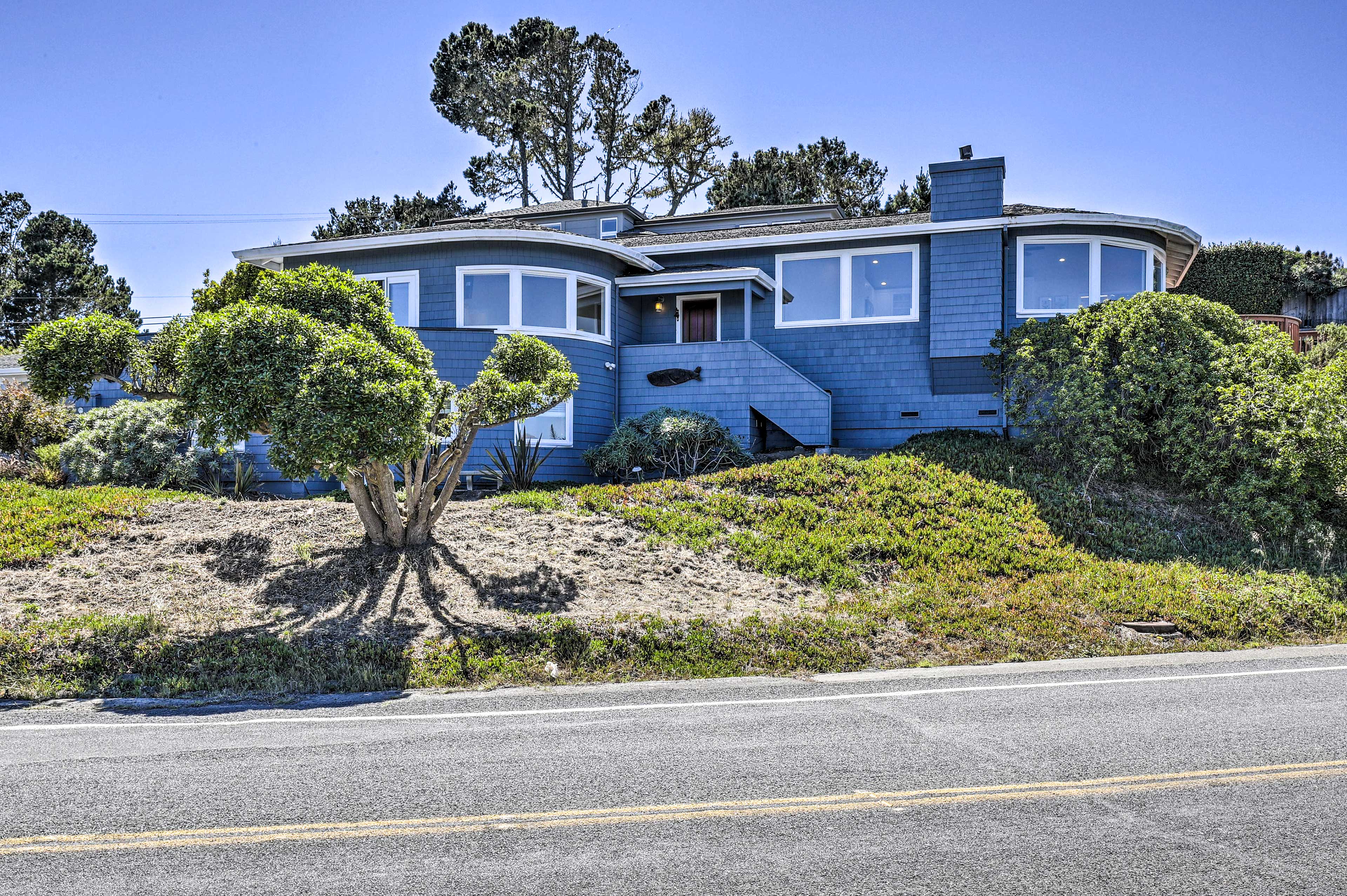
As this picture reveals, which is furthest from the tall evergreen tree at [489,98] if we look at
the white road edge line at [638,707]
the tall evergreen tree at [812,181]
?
the white road edge line at [638,707]

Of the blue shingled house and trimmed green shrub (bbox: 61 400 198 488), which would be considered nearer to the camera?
trimmed green shrub (bbox: 61 400 198 488)

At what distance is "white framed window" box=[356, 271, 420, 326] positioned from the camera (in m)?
18.9

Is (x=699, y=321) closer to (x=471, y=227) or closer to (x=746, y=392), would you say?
(x=746, y=392)

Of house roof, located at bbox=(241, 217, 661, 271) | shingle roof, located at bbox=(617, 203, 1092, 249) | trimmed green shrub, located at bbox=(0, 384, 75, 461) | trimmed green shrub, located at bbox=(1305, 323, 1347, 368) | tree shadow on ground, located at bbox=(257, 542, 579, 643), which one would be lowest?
tree shadow on ground, located at bbox=(257, 542, 579, 643)

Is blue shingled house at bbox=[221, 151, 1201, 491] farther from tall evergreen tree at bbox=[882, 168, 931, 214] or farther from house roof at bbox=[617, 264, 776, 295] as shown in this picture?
tall evergreen tree at bbox=[882, 168, 931, 214]

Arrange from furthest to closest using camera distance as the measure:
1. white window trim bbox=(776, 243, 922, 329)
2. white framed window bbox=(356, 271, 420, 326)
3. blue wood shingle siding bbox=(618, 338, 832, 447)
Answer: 1. white window trim bbox=(776, 243, 922, 329)
2. white framed window bbox=(356, 271, 420, 326)
3. blue wood shingle siding bbox=(618, 338, 832, 447)

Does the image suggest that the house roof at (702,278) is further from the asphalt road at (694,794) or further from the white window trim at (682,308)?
the asphalt road at (694,794)

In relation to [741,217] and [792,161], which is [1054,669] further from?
[792,161]

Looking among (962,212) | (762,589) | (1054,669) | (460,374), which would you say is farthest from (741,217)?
(1054,669)

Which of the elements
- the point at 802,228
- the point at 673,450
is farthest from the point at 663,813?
the point at 802,228

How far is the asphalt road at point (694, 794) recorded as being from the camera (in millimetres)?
4270

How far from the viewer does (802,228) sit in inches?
838

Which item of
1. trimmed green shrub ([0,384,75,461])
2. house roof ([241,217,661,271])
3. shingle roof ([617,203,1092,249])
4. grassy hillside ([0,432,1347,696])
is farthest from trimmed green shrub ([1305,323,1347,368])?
trimmed green shrub ([0,384,75,461])

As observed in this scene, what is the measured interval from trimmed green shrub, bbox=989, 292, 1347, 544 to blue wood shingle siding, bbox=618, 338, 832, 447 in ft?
12.2
